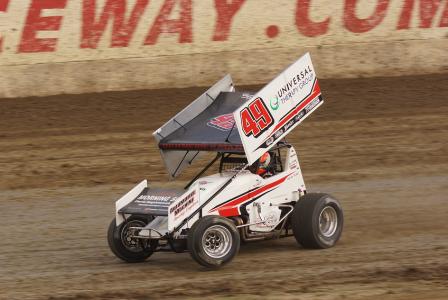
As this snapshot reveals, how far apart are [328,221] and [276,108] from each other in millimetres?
1418

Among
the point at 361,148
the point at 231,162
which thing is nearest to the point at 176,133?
the point at 231,162

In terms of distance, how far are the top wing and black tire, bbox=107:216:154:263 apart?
1362mm

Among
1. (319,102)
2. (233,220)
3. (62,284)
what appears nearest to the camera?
(62,284)

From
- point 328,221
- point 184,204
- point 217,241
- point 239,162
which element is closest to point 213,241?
point 217,241

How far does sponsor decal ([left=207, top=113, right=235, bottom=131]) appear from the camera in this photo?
10617 mm

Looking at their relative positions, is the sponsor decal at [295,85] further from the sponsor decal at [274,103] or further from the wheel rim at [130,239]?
the wheel rim at [130,239]

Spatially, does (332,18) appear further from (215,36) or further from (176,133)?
(176,133)

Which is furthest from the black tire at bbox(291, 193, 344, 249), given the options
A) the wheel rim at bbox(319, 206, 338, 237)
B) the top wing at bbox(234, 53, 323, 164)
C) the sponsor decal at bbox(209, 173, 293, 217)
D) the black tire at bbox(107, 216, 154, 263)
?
the black tire at bbox(107, 216, 154, 263)

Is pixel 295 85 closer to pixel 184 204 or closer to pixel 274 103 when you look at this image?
pixel 274 103

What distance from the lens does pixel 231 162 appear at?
1077 centimetres

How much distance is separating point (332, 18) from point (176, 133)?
11129 mm

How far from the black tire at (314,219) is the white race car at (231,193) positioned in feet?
0.04

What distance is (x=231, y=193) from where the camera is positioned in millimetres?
10133

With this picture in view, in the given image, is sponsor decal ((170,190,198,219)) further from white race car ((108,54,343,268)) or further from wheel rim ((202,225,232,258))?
wheel rim ((202,225,232,258))
